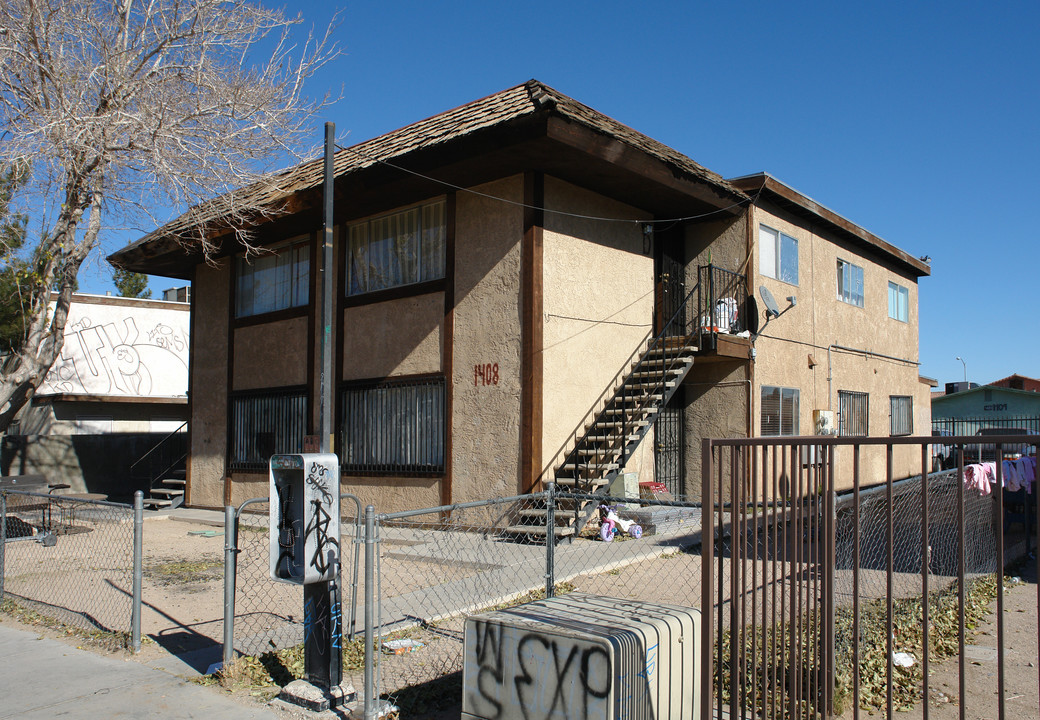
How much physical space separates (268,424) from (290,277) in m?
3.11

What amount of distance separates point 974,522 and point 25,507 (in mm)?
14789

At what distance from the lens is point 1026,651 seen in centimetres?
646

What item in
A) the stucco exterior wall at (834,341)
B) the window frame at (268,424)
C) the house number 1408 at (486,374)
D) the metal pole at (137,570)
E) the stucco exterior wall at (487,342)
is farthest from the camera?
the window frame at (268,424)

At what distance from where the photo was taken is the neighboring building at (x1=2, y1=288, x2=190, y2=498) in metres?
21.1

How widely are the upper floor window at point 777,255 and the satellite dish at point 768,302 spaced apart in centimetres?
71

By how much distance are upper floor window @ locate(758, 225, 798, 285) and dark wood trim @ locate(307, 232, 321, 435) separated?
28.3ft

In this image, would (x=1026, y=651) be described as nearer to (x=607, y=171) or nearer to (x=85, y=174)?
(x=607, y=171)

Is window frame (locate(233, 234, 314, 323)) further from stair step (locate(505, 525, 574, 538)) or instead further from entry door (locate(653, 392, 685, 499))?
entry door (locate(653, 392, 685, 499))

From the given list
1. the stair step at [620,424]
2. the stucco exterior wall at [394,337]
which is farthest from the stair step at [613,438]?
the stucco exterior wall at [394,337]

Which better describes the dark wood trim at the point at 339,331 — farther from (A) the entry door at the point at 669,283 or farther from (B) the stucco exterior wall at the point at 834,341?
(B) the stucco exterior wall at the point at 834,341

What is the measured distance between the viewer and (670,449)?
15.0 meters

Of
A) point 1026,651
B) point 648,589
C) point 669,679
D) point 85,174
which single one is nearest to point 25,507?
point 85,174

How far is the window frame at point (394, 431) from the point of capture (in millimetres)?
13195

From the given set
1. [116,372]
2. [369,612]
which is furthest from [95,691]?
[116,372]
